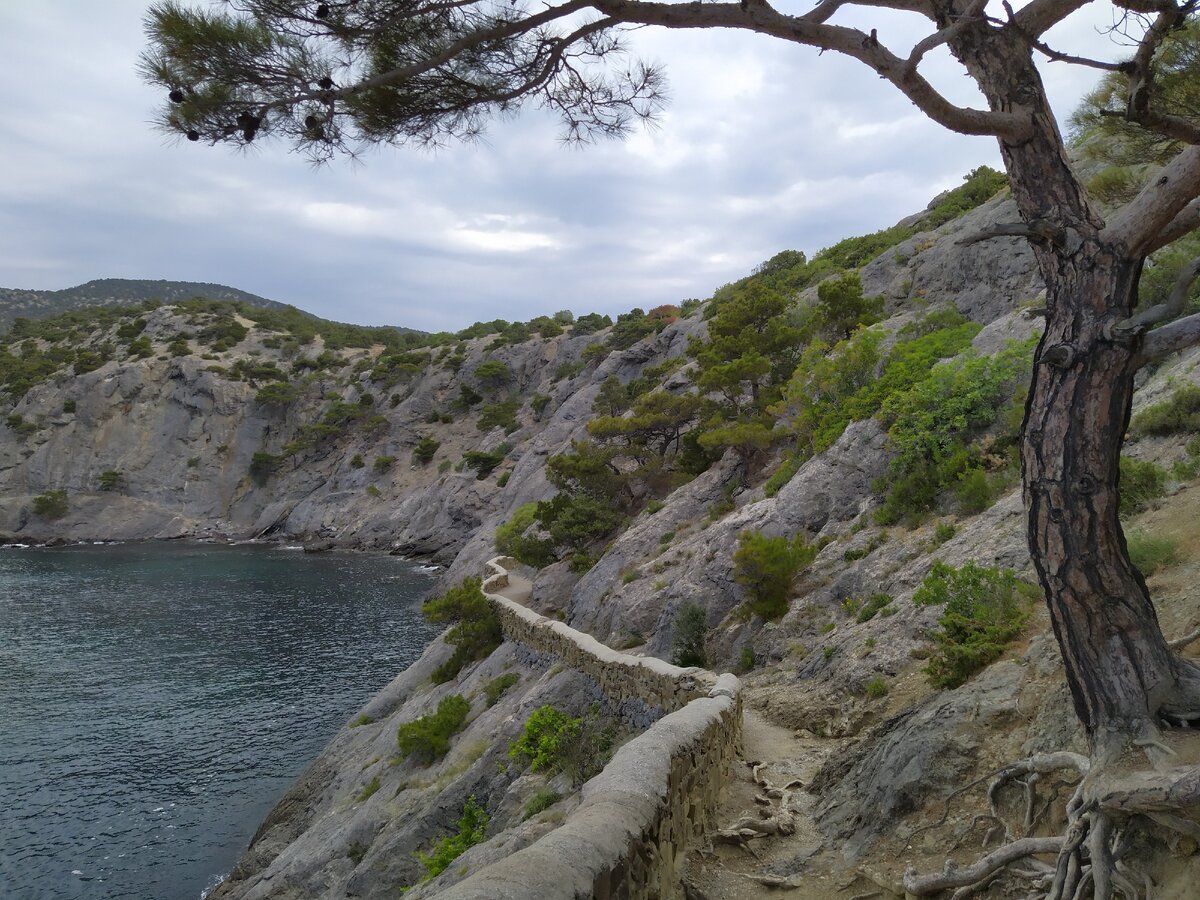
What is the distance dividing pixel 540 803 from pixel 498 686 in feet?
27.7

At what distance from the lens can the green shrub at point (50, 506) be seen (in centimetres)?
7388

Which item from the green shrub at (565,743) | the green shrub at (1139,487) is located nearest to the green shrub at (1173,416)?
the green shrub at (1139,487)

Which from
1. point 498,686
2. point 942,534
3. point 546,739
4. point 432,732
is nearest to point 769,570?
Answer: point 942,534

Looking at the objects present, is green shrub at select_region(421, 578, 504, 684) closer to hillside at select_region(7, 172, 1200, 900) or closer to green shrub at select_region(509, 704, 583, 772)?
hillside at select_region(7, 172, 1200, 900)

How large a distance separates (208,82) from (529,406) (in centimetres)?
6741

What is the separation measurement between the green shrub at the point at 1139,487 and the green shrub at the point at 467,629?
18.3 m

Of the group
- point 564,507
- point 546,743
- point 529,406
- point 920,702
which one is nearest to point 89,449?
point 529,406

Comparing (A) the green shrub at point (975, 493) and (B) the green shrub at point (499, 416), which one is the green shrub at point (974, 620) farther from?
(B) the green shrub at point (499, 416)

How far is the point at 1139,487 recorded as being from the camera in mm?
9688

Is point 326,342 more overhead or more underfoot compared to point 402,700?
more overhead

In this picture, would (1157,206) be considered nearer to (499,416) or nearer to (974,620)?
(974,620)

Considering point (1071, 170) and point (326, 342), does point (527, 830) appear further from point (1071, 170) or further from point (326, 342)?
point (326, 342)

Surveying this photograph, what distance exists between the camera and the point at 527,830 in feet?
31.4

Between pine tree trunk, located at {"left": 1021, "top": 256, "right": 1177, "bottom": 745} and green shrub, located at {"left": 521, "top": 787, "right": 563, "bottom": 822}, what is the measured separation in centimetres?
866
